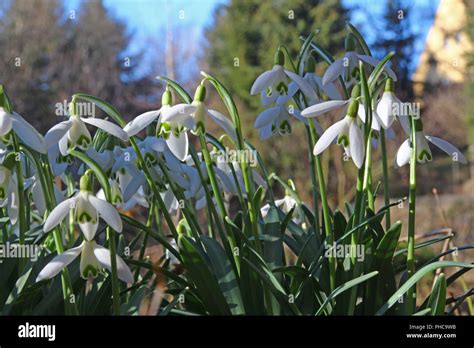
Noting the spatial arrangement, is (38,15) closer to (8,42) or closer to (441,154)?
(8,42)

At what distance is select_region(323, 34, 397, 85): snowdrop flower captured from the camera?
4.53 ft

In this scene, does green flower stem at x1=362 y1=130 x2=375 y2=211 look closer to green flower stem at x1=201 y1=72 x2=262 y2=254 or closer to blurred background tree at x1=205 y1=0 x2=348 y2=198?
green flower stem at x1=201 y1=72 x2=262 y2=254

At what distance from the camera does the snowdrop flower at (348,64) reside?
1382 mm

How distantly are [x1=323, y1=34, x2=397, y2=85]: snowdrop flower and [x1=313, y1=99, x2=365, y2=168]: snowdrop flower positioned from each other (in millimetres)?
244

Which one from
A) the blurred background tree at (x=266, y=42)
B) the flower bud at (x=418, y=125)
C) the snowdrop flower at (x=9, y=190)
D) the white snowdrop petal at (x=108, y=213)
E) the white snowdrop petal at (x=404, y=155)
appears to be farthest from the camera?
the blurred background tree at (x=266, y=42)

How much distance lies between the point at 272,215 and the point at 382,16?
27.9 ft

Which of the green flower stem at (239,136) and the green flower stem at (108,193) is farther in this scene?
the green flower stem at (239,136)

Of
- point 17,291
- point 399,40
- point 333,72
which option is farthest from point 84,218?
point 399,40

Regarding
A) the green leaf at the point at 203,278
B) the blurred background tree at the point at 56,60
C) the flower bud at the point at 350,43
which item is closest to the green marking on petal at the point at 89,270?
the green leaf at the point at 203,278

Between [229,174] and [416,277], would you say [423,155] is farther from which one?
[229,174]

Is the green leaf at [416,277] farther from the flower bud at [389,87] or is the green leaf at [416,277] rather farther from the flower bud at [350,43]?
the flower bud at [350,43]

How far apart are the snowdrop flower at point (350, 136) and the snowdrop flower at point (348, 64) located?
0.24m

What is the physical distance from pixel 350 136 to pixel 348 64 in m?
0.33

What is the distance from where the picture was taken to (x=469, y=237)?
18.5ft
